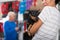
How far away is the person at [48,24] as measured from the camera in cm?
144

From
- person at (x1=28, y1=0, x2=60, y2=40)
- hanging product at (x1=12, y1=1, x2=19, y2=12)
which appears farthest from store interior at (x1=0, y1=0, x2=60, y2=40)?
person at (x1=28, y1=0, x2=60, y2=40)

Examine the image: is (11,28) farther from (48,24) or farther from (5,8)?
(48,24)

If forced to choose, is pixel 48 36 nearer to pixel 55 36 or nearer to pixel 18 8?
pixel 55 36

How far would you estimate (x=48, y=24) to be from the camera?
1.46 meters

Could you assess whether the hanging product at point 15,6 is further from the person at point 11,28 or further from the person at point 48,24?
the person at point 48,24

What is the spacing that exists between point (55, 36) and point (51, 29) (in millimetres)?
94

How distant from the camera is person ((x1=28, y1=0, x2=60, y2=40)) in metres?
1.44

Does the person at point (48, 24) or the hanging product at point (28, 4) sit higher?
the hanging product at point (28, 4)

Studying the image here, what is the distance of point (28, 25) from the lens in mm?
1759

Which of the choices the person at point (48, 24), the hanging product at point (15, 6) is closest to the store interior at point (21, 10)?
the hanging product at point (15, 6)

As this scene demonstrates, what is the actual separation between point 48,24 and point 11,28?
0.54m

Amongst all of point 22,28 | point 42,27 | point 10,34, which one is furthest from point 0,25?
point 42,27

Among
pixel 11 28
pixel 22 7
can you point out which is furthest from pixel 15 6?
pixel 11 28

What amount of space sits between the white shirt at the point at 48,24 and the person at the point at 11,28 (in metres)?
0.41
